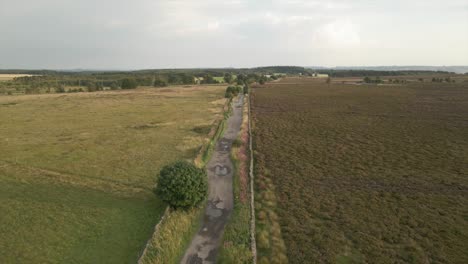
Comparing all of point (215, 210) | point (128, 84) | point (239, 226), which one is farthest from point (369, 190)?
point (128, 84)

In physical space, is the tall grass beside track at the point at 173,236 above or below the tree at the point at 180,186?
below

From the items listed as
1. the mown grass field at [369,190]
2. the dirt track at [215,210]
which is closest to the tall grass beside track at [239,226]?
the dirt track at [215,210]

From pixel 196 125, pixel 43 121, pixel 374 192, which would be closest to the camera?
pixel 374 192

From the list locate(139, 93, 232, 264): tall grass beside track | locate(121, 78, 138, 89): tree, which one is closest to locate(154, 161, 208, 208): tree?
locate(139, 93, 232, 264): tall grass beside track

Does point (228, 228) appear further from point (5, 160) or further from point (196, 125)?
point (196, 125)

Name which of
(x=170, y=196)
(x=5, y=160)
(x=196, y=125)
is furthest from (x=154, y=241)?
(x=196, y=125)

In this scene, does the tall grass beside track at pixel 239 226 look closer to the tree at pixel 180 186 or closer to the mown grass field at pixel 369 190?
the mown grass field at pixel 369 190
